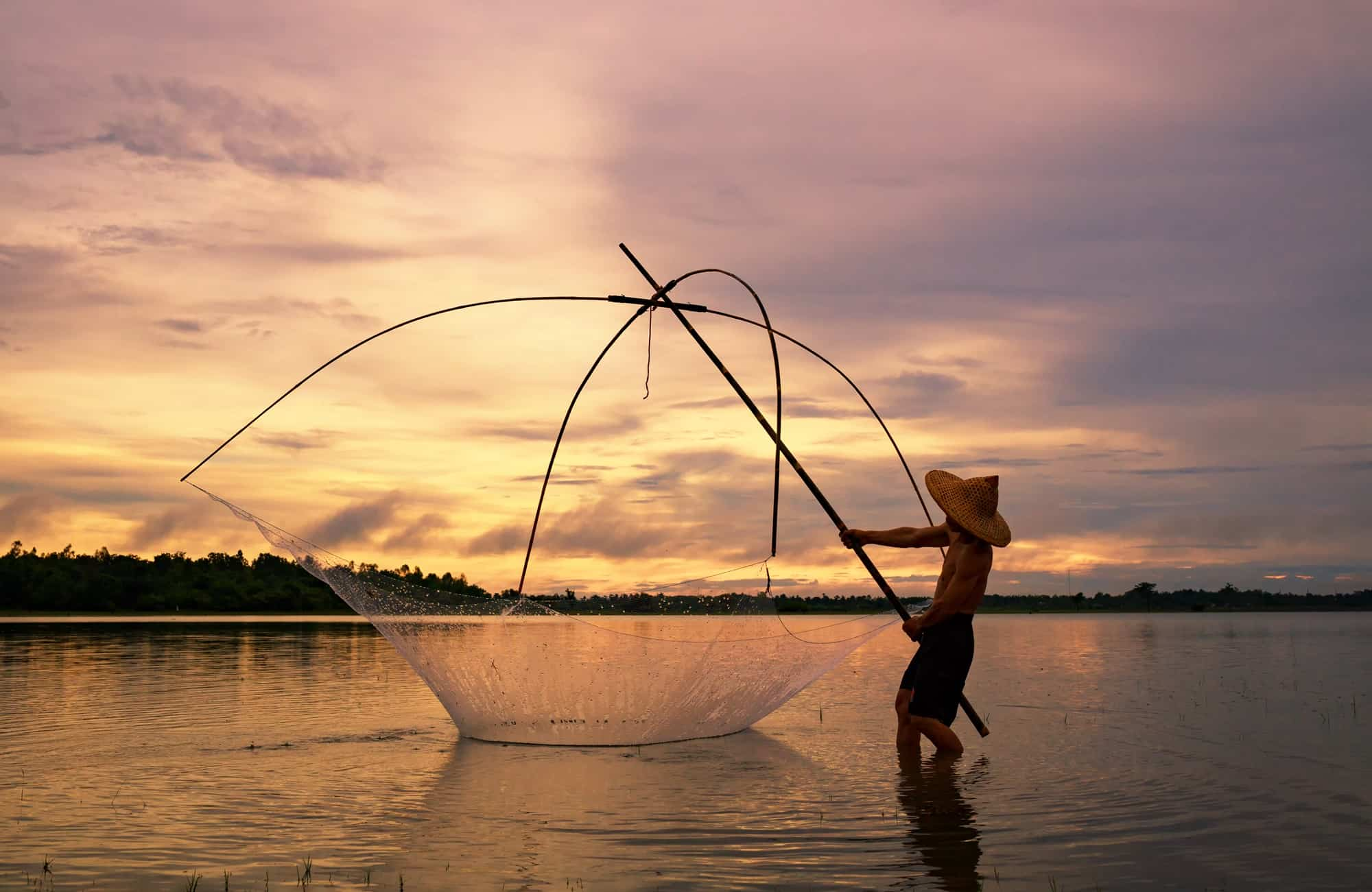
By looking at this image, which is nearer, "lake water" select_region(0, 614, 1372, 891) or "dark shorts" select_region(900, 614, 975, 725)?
"lake water" select_region(0, 614, 1372, 891)

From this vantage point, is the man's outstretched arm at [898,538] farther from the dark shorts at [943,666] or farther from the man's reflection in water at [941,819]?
the man's reflection in water at [941,819]

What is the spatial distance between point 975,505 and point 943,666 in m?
1.13

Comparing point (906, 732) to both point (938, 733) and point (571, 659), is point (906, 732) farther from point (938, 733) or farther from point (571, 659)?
point (571, 659)

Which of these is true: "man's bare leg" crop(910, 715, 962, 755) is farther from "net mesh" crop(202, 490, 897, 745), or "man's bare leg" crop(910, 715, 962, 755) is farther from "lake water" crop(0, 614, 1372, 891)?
"net mesh" crop(202, 490, 897, 745)

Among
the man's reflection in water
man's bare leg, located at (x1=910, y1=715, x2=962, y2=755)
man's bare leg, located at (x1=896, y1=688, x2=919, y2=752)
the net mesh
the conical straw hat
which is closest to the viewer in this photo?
the man's reflection in water

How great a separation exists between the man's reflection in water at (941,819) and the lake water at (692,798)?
3 centimetres

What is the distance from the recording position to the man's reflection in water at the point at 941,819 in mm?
5324

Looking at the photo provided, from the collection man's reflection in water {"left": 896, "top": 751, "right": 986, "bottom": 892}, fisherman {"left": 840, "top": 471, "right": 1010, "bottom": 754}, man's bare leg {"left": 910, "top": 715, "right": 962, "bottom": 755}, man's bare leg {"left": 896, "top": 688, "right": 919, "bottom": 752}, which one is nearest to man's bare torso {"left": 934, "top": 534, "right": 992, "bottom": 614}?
fisherman {"left": 840, "top": 471, "right": 1010, "bottom": 754}

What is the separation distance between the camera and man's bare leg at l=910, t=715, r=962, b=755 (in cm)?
825

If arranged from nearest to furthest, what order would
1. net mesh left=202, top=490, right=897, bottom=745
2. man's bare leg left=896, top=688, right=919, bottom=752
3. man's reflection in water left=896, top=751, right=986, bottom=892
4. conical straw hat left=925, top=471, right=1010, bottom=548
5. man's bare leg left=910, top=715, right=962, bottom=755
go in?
man's reflection in water left=896, top=751, right=986, bottom=892 → conical straw hat left=925, top=471, right=1010, bottom=548 → man's bare leg left=910, top=715, right=962, bottom=755 → man's bare leg left=896, top=688, right=919, bottom=752 → net mesh left=202, top=490, right=897, bottom=745

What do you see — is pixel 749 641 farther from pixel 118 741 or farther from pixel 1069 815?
pixel 118 741

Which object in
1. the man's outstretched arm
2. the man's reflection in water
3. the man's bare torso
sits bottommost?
the man's reflection in water

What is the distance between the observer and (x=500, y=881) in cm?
514

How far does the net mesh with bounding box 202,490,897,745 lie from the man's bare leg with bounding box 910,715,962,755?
46.1 inches
